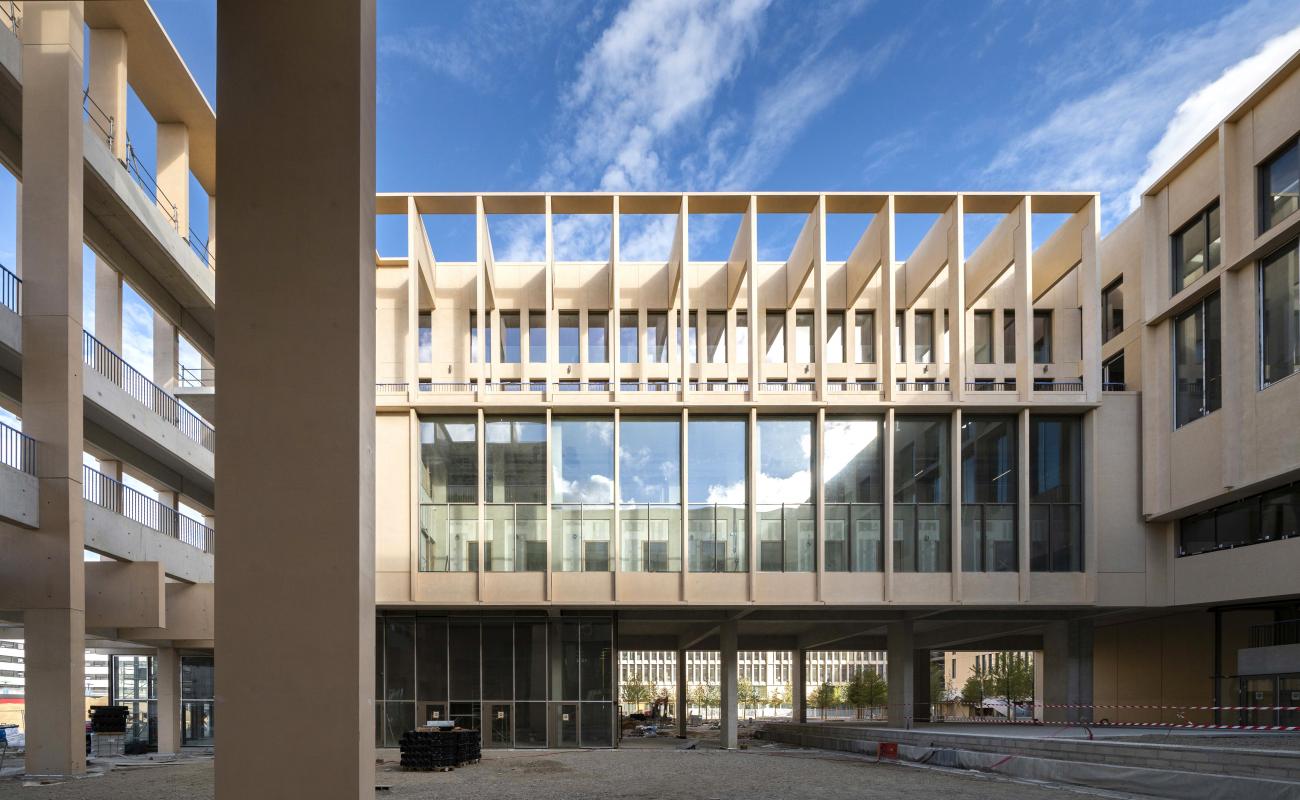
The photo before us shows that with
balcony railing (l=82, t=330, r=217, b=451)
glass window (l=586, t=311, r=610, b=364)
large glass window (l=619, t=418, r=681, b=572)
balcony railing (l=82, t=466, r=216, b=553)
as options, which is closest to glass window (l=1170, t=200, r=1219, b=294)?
large glass window (l=619, t=418, r=681, b=572)

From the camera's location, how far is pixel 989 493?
108 ft

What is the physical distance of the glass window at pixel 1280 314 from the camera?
25.3 meters

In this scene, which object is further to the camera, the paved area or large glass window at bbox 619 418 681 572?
large glass window at bbox 619 418 681 572

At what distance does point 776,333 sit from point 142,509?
23.9 meters

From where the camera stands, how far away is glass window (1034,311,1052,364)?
39.4m

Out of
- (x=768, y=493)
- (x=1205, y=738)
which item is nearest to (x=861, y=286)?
(x=768, y=493)

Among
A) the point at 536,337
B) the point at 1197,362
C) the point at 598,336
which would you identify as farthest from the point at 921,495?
the point at 536,337

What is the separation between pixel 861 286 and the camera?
121ft

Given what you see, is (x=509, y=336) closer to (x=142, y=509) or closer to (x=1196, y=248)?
(x=142, y=509)

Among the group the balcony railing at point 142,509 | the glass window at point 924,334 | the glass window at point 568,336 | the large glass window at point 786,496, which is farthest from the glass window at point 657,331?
the balcony railing at point 142,509

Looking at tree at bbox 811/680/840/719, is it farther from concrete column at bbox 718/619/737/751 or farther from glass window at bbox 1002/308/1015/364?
glass window at bbox 1002/308/1015/364

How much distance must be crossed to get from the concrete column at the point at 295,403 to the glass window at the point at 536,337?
114 ft

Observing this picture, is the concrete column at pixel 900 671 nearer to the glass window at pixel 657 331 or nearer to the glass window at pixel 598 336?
the glass window at pixel 657 331

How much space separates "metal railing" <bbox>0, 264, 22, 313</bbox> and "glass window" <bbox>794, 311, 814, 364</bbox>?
2621 cm
